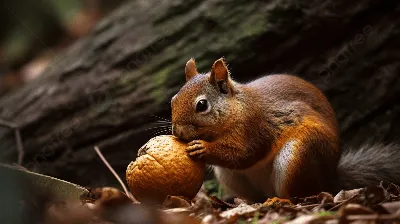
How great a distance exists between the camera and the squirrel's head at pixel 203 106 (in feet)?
11.2

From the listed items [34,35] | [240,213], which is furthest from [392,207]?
[34,35]

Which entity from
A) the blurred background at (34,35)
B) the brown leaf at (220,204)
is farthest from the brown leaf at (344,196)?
the blurred background at (34,35)

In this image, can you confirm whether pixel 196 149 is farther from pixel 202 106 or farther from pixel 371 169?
pixel 371 169

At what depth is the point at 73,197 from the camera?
10.1 feet

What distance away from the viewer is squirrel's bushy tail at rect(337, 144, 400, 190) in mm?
3912

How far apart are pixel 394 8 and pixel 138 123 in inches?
93.8

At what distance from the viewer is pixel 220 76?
3.60 meters

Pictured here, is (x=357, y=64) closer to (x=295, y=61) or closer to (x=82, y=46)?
(x=295, y=61)

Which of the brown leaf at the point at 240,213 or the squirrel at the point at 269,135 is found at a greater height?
the squirrel at the point at 269,135

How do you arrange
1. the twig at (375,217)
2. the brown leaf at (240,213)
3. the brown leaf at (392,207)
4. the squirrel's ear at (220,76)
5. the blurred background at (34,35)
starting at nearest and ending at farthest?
the twig at (375,217) < the brown leaf at (392,207) < the brown leaf at (240,213) < the squirrel's ear at (220,76) < the blurred background at (34,35)

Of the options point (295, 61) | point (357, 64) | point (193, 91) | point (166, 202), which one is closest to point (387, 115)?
point (357, 64)

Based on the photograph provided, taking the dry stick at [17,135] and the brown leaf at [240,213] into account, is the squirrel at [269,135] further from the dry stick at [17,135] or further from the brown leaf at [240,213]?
the dry stick at [17,135]

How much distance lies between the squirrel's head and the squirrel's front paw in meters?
0.08

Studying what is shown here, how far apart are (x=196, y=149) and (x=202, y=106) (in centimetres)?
30
